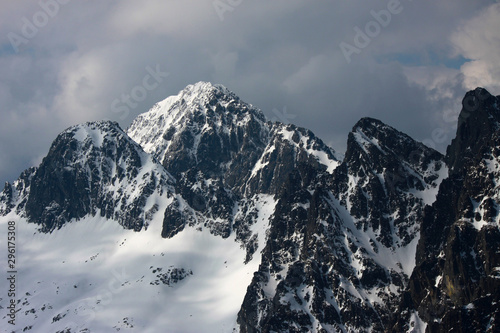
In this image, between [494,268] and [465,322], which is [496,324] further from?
[494,268]

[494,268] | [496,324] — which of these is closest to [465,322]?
[496,324]

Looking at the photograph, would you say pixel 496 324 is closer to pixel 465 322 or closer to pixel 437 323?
pixel 465 322

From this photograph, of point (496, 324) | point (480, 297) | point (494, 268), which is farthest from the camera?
point (494, 268)

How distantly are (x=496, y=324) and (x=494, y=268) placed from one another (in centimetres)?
3248

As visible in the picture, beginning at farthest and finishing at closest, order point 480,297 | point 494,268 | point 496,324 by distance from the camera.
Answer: point 494,268
point 480,297
point 496,324

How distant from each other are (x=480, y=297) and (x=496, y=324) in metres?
15.5

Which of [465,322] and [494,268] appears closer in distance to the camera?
[465,322]

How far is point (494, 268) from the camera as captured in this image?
652 ft

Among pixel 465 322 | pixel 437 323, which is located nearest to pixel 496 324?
pixel 465 322

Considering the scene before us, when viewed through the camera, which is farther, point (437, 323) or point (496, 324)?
point (437, 323)

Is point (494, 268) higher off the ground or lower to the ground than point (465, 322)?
higher

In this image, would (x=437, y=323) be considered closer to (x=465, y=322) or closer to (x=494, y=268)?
(x=465, y=322)

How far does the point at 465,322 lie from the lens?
17638cm

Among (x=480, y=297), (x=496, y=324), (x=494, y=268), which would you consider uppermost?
(x=494, y=268)
